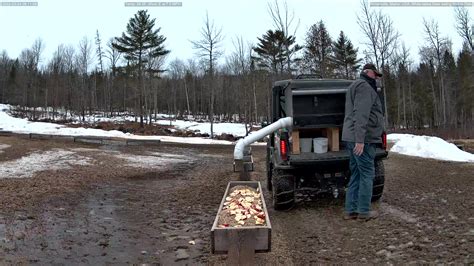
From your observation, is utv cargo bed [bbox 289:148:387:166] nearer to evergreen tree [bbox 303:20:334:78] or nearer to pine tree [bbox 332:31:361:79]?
evergreen tree [bbox 303:20:334:78]

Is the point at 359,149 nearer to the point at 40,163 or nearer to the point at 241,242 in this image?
the point at 241,242

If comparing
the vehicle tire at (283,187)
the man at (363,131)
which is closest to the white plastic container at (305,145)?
the vehicle tire at (283,187)

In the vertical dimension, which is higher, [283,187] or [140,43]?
[140,43]

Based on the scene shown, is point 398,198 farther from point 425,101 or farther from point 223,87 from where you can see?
point 223,87

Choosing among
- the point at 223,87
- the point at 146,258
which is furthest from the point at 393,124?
the point at 146,258

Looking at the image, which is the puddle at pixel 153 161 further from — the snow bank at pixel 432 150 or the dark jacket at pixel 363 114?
the dark jacket at pixel 363 114

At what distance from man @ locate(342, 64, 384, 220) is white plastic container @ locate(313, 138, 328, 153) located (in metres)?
1.17

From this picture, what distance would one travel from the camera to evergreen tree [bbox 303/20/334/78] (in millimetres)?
43000

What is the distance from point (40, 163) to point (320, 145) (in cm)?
1084

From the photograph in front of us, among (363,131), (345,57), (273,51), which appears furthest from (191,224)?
(345,57)

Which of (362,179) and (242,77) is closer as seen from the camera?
(362,179)

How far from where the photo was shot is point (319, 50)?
44.8 meters

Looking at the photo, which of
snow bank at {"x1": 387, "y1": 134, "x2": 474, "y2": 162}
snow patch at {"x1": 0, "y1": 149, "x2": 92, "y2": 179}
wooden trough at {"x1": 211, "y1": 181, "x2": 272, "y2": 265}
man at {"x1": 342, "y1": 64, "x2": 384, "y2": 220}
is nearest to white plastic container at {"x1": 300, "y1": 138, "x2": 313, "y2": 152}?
man at {"x1": 342, "y1": 64, "x2": 384, "y2": 220}

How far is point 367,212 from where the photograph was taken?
5.86m
